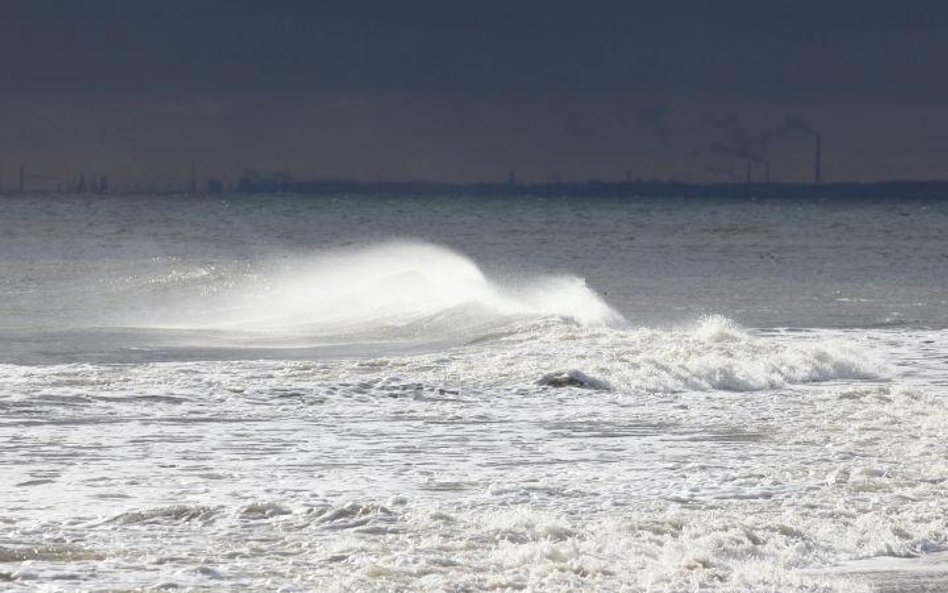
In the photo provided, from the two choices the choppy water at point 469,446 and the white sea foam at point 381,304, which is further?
the white sea foam at point 381,304

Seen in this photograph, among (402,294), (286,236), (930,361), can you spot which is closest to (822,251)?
(286,236)

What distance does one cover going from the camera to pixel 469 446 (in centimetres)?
1341

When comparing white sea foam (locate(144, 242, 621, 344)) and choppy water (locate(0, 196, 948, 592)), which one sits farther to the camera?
white sea foam (locate(144, 242, 621, 344))

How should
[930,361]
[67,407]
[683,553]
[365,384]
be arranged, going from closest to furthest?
[683,553]
[67,407]
[365,384]
[930,361]

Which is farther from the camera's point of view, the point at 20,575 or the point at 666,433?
the point at 666,433

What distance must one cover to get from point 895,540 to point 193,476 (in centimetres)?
506

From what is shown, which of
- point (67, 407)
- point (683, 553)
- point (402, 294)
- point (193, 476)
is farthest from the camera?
point (402, 294)

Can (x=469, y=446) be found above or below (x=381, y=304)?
above

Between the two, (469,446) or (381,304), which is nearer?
(469,446)

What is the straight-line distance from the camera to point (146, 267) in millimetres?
52781

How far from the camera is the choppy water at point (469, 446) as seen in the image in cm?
900

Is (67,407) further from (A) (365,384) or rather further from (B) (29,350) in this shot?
(B) (29,350)

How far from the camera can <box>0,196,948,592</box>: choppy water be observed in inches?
354

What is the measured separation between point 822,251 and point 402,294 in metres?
39.4
